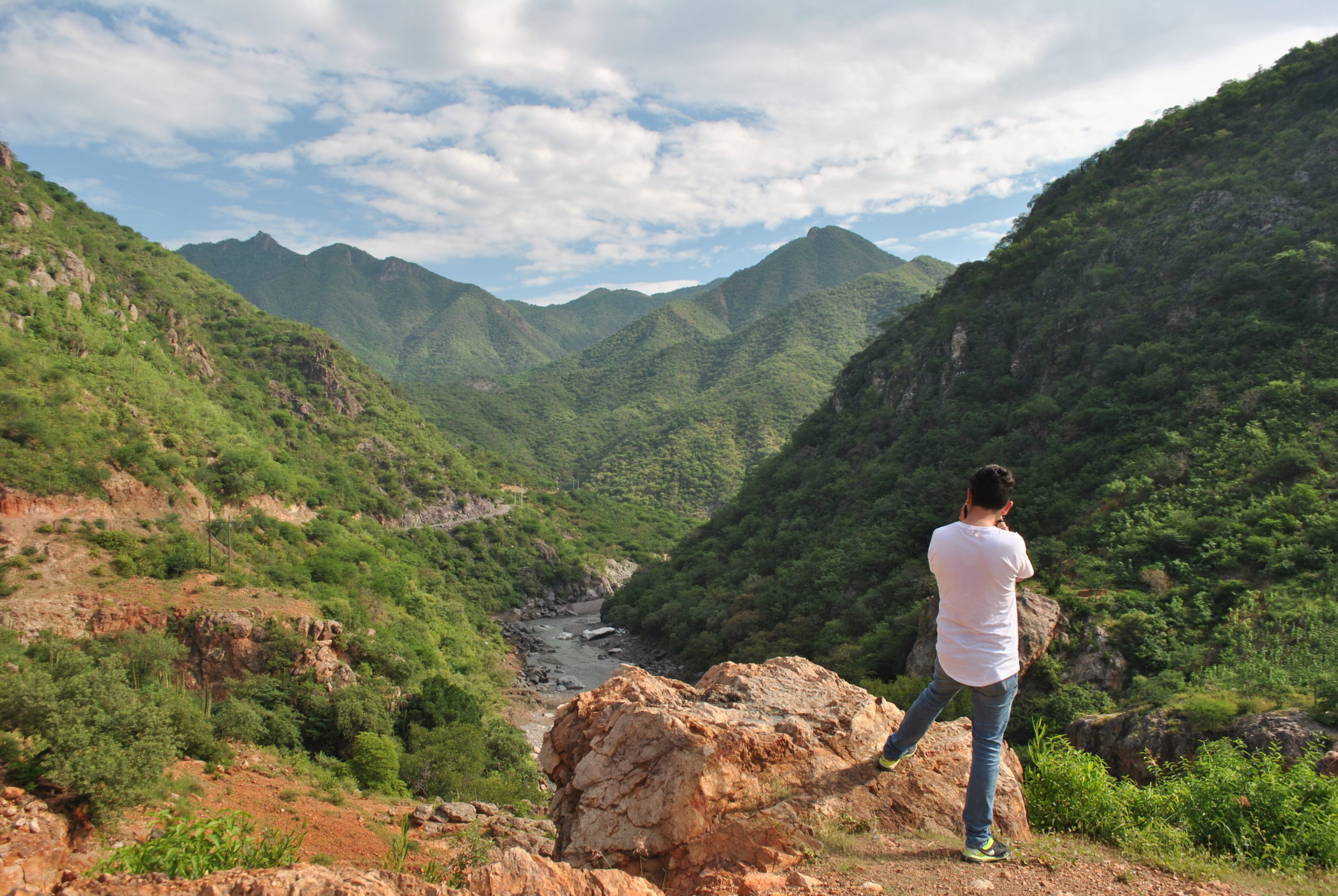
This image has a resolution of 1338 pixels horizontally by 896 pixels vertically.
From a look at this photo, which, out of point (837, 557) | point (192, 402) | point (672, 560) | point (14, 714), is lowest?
point (672, 560)

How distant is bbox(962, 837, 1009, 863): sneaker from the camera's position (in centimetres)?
477

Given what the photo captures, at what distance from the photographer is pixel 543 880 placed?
4359mm

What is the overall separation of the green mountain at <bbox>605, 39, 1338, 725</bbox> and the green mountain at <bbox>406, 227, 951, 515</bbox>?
2144 inches

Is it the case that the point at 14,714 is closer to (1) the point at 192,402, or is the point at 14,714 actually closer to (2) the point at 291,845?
(2) the point at 291,845

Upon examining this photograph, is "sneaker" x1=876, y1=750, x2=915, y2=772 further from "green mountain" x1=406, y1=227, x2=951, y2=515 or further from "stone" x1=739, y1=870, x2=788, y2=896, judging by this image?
"green mountain" x1=406, y1=227, x2=951, y2=515

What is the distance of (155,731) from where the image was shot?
12.6m

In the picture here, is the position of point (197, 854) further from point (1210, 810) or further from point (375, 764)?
point (375, 764)

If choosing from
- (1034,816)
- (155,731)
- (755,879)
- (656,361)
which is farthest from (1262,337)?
(656,361)

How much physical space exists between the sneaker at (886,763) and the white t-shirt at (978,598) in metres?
1.28

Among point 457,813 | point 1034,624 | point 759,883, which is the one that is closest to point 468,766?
point 457,813

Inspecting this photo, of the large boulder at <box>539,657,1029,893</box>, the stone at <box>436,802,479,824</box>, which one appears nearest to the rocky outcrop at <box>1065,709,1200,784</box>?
the large boulder at <box>539,657,1029,893</box>

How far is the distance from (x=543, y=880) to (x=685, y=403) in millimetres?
145941

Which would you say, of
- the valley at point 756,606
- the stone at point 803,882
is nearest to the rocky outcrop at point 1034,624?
the valley at point 756,606

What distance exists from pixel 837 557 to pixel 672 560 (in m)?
25.6
